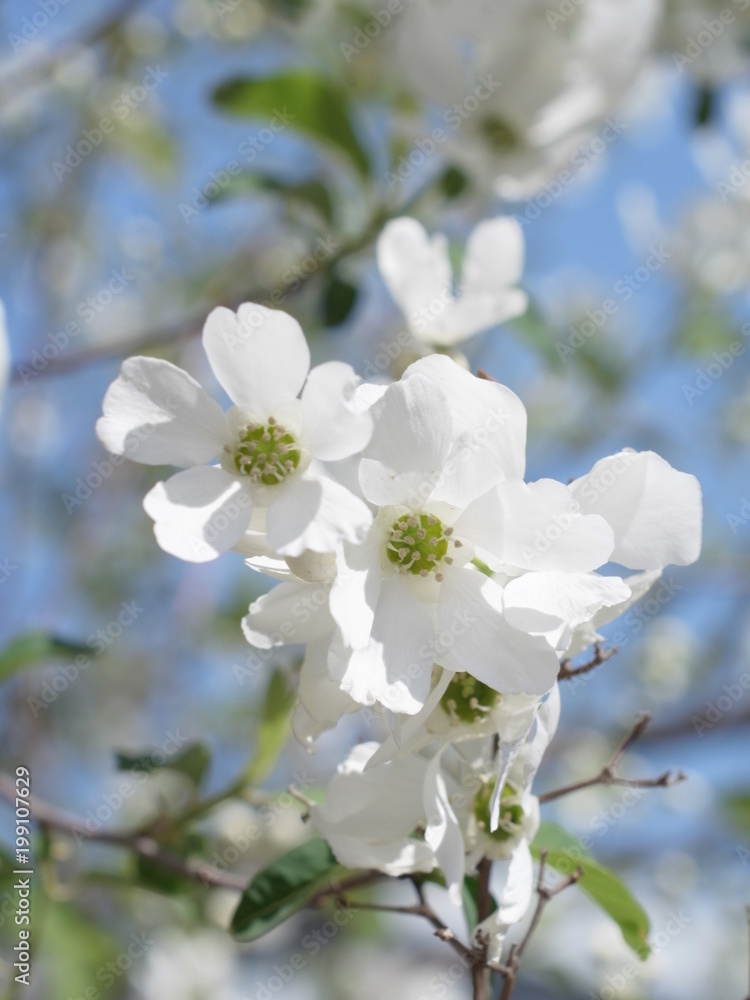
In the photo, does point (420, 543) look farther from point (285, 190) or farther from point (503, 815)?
point (285, 190)

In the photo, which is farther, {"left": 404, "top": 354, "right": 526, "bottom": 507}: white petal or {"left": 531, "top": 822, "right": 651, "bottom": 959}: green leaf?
{"left": 531, "top": 822, "right": 651, "bottom": 959}: green leaf

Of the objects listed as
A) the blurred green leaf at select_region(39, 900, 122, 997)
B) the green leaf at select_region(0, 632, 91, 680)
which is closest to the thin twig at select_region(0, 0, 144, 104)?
the green leaf at select_region(0, 632, 91, 680)

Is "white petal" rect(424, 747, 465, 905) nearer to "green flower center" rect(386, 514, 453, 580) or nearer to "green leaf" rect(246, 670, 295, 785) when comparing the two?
"green flower center" rect(386, 514, 453, 580)

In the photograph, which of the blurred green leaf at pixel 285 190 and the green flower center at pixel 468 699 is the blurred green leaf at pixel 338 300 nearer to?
the blurred green leaf at pixel 285 190

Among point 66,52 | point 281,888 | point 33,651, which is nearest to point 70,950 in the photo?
point 33,651

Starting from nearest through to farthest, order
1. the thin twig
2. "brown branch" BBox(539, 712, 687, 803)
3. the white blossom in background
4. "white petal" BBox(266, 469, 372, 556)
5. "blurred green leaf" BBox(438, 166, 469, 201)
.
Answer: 1. "white petal" BBox(266, 469, 372, 556)
2. "brown branch" BBox(539, 712, 687, 803)
3. the white blossom in background
4. "blurred green leaf" BBox(438, 166, 469, 201)
5. the thin twig

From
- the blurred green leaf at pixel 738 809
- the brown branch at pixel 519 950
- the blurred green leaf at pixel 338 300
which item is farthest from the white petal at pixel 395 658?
the blurred green leaf at pixel 738 809

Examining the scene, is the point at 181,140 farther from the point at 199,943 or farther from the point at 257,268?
the point at 199,943
